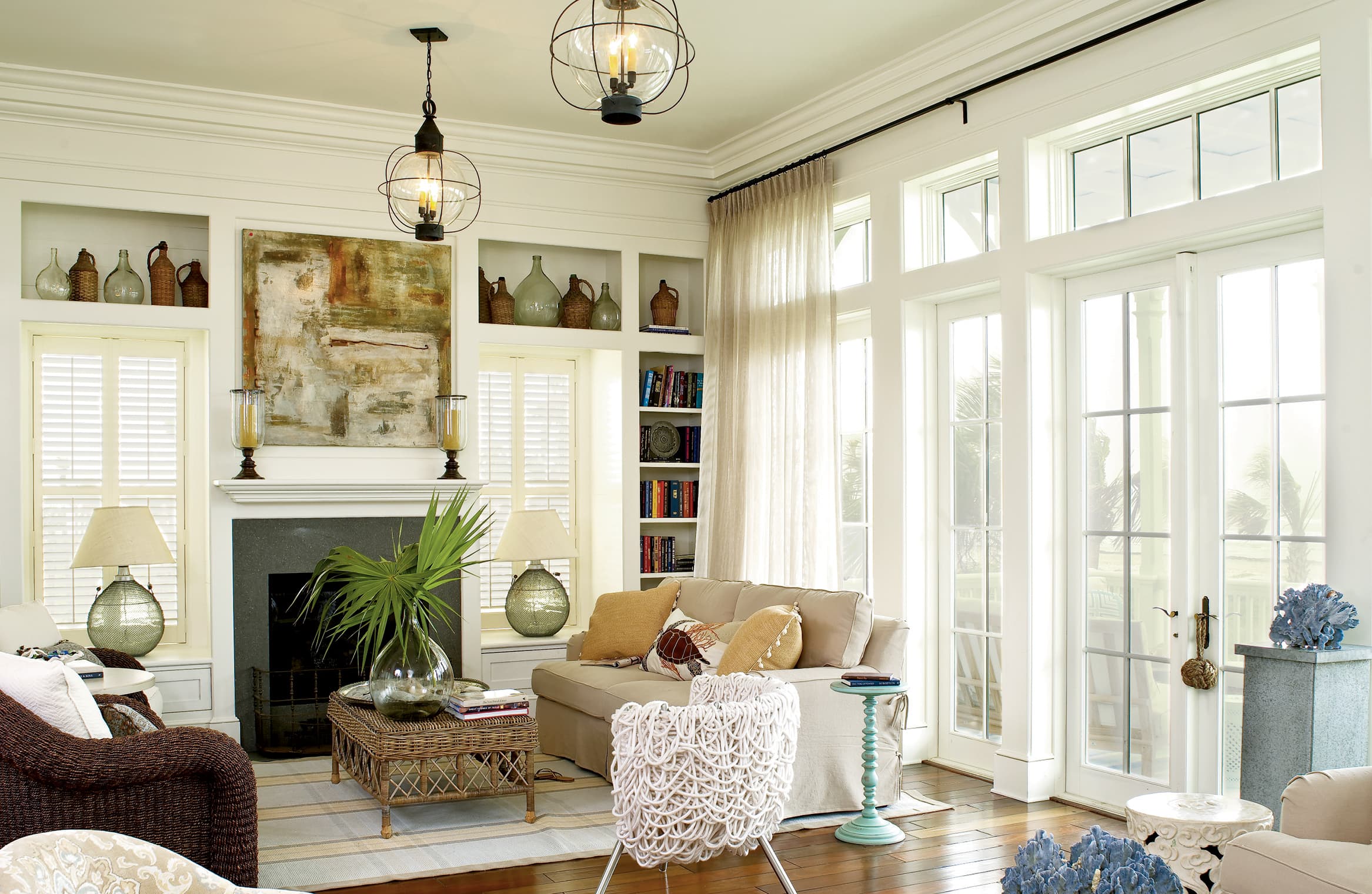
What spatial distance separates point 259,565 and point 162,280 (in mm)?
1542

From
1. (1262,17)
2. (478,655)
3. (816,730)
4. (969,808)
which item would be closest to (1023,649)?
(969,808)

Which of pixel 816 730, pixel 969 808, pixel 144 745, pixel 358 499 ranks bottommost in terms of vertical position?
pixel 969 808

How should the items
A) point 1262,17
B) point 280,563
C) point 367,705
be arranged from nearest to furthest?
point 1262,17 → point 367,705 → point 280,563

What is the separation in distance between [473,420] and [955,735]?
3.06 meters

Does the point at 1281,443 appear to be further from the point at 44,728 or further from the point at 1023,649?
the point at 44,728

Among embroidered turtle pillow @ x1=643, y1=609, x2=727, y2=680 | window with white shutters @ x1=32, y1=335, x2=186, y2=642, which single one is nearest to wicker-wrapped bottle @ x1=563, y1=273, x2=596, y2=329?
window with white shutters @ x1=32, y1=335, x2=186, y2=642

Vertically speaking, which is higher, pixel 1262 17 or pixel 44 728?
pixel 1262 17

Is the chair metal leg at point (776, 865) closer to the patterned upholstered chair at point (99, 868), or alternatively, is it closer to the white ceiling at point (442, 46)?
the patterned upholstered chair at point (99, 868)

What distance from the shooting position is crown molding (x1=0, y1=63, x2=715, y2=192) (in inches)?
221

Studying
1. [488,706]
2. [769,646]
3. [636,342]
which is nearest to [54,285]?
[636,342]

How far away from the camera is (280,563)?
19.9ft

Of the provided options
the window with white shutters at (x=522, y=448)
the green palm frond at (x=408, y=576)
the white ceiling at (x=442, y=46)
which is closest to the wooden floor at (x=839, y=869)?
the green palm frond at (x=408, y=576)

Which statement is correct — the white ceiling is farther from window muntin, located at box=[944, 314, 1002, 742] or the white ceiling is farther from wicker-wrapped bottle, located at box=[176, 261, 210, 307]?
window muntin, located at box=[944, 314, 1002, 742]

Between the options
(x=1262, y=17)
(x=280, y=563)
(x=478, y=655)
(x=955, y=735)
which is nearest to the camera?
(x=1262, y=17)
